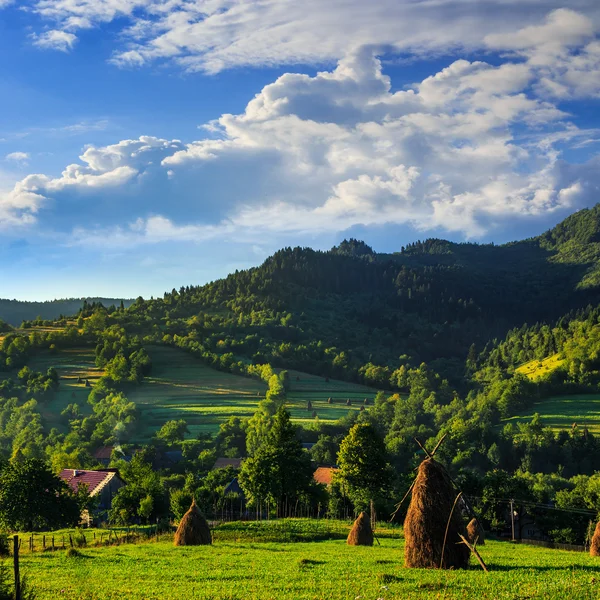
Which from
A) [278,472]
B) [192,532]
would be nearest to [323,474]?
[278,472]

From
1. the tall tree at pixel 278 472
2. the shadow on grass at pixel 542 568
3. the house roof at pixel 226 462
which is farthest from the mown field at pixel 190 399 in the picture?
the shadow on grass at pixel 542 568

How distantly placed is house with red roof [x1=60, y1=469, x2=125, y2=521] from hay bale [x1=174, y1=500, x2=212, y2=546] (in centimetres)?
5038

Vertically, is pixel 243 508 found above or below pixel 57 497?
below

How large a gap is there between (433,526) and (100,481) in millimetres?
76112

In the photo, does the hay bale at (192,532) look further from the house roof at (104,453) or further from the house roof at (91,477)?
the house roof at (104,453)

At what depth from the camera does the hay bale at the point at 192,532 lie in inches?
1640

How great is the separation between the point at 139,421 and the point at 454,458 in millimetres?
77204

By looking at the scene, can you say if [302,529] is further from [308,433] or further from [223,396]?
[223,396]

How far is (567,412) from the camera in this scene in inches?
6531

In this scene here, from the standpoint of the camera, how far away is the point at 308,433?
474 feet

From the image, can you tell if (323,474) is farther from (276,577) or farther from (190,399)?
(276,577)

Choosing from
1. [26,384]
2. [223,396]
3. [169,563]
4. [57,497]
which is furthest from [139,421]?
[169,563]

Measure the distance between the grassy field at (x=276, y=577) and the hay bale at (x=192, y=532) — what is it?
3725mm

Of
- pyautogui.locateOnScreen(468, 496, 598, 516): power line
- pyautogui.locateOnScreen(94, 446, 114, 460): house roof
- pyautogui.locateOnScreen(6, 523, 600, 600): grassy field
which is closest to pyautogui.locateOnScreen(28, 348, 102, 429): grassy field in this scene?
pyautogui.locateOnScreen(94, 446, 114, 460): house roof
